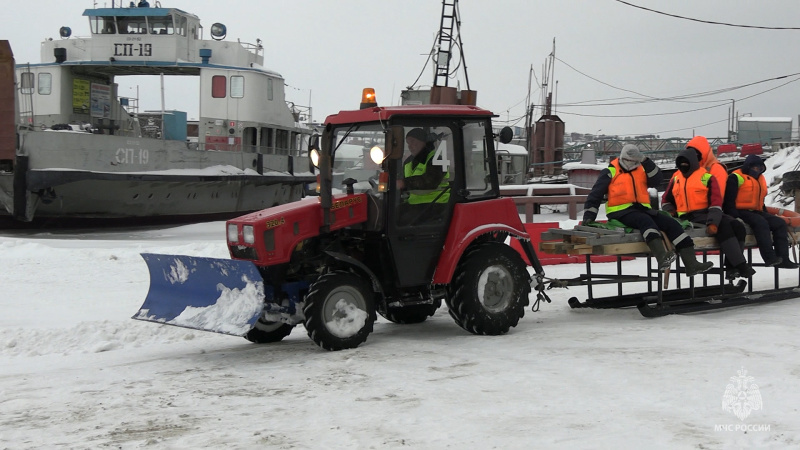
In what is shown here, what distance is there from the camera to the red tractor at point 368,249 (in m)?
6.67

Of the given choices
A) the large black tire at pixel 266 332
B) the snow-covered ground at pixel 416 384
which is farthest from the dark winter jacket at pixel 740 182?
the large black tire at pixel 266 332

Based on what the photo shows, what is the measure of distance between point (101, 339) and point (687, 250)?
5668 mm

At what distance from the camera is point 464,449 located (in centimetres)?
423

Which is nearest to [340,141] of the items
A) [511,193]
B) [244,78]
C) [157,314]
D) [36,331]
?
[157,314]

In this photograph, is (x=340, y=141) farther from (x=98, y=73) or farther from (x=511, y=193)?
(x=98, y=73)

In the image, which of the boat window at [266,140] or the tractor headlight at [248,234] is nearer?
the tractor headlight at [248,234]

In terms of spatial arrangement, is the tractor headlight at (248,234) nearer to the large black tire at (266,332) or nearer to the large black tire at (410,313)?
the large black tire at (266,332)

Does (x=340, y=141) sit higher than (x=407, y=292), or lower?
higher

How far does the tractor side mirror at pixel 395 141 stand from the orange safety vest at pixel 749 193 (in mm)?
4604

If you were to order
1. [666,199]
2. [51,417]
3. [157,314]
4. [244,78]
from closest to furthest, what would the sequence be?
[51,417] → [157,314] → [666,199] → [244,78]

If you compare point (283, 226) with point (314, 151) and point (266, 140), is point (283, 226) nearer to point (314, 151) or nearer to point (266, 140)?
point (314, 151)

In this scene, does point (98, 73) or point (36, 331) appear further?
point (98, 73)

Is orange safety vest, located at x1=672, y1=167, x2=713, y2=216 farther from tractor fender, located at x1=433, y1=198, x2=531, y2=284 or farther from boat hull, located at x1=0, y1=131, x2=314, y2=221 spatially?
boat hull, located at x1=0, y1=131, x2=314, y2=221

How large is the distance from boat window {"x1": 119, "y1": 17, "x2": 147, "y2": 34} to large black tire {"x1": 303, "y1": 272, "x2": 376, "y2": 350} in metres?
21.0
